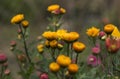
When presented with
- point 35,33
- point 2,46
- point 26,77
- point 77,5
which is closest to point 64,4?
point 77,5

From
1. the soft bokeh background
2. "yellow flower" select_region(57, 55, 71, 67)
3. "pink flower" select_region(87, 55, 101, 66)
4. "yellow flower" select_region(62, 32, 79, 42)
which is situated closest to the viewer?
"yellow flower" select_region(57, 55, 71, 67)

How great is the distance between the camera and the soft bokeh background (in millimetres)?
8602

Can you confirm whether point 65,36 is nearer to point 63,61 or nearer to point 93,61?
point 63,61

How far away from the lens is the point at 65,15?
29.4ft

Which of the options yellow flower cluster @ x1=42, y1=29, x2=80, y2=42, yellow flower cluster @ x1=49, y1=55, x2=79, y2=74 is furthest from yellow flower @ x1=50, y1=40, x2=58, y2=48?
yellow flower cluster @ x1=49, y1=55, x2=79, y2=74

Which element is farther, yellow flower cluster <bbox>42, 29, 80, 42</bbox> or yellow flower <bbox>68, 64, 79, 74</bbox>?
yellow flower cluster <bbox>42, 29, 80, 42</bbox>

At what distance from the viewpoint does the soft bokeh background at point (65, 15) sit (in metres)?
8.60

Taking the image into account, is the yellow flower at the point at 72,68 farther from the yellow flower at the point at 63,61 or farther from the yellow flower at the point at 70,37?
the yellow flower at the point at 70,37

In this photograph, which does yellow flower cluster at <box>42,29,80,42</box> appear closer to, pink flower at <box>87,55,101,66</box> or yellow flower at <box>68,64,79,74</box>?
yellow flower at <box>68,64,79,74</box>

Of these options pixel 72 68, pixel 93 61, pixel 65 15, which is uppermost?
pixel 72 68

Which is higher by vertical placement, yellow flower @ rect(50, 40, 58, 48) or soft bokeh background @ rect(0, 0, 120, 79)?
yellow flower @ rect(50, 40, 58, 48)

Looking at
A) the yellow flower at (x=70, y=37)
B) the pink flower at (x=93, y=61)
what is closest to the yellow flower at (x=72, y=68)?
the yellow flower at (x=70, y=37)

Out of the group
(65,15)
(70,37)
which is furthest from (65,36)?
(65,15)

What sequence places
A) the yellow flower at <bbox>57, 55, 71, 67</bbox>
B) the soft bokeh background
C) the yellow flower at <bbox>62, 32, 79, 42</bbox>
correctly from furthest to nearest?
the soft bokeh background, the yellow flower at <bbox>62, 32, 79, 42</bbox>, the yellow flower at <bbox>57, 55, 71, 67</bbox>
